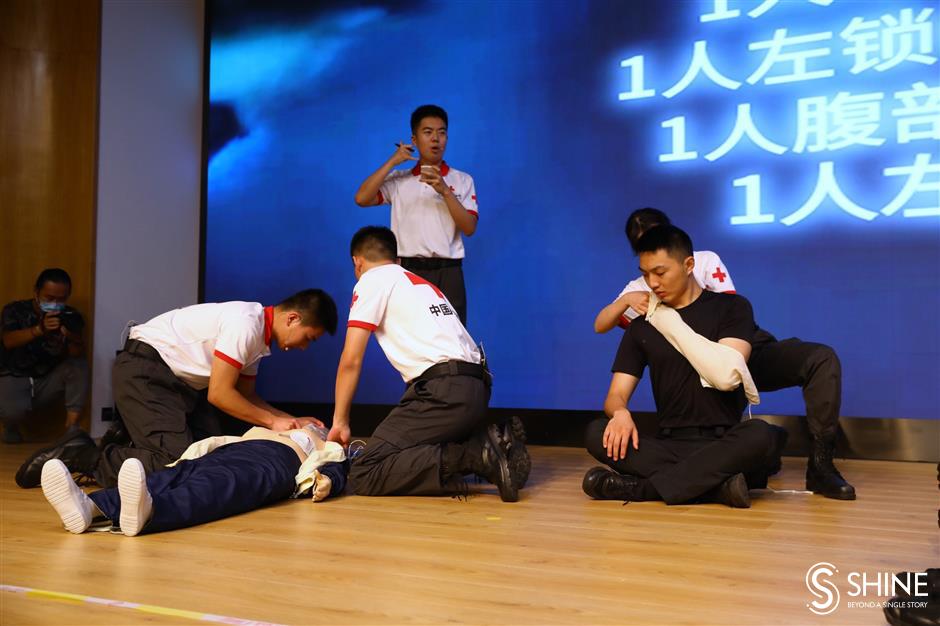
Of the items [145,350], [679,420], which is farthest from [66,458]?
[679,420]

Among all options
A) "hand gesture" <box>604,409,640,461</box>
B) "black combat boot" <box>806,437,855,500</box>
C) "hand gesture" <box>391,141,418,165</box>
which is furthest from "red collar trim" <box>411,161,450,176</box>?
"black combat boot" <box>806,437,855,500</box>

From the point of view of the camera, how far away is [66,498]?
7.10 ft

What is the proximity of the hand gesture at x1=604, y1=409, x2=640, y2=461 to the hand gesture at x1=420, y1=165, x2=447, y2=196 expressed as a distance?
1.55 metres

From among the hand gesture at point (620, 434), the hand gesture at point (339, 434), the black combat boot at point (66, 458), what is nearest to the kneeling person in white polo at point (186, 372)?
the black combat boot at point (66, 458)

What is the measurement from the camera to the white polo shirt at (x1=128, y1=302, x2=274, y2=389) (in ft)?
9.77

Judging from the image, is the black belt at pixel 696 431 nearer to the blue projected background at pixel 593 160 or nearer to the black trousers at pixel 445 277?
the blue projected background at pixel 593 160

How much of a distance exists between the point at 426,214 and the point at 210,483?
2072 millimetres

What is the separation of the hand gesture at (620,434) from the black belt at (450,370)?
0.49 meters

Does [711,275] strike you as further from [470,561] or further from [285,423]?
[470,561]

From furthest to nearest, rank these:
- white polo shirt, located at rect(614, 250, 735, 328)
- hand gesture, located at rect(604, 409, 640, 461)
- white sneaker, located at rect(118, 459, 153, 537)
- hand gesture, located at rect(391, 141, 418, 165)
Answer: hand gesture, located at rect(391, 141, 418, 165) < white polo shirt, located at rect(614, 250, 735, 328) < hand gesture, located at rect(604, 409, 640, 461) < white sneaker, located at rect(118, 459, 153, 537)

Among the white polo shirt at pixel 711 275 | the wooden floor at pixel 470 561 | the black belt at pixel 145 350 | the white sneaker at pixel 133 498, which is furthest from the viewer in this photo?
the white polo shirt at pixel 711 275

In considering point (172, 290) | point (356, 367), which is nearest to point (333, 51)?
point (172, 290)

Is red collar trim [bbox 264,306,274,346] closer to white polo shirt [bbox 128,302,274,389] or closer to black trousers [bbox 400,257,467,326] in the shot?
white polo shirt [bbox 128,302,274,389]

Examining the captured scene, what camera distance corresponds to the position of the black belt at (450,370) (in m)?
2.96
